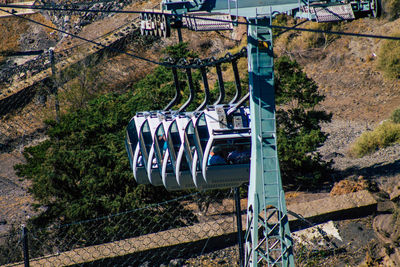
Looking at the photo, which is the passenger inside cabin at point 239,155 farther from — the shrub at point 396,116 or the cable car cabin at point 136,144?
the shrub at point 396,116

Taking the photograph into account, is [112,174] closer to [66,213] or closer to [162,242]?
[66,213]

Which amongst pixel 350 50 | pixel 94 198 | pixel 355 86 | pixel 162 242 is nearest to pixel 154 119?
pixel 162 242

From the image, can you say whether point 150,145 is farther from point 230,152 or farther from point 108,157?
point 108,157

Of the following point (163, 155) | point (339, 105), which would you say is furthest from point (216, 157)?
point (339, 105)

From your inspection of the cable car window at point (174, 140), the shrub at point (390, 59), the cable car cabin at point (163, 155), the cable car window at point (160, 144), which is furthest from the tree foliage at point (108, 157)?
the shrub at point (390, 59)

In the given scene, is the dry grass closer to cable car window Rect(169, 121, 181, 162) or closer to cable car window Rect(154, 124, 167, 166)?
cable car window Rect(154, 124, 167, 166)

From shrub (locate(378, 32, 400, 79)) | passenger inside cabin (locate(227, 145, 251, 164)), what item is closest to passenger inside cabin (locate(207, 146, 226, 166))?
passenger inside cabin (locate(227, 145, 251, 164))

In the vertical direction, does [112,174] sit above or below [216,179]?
below

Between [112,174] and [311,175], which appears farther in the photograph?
[311,175]
